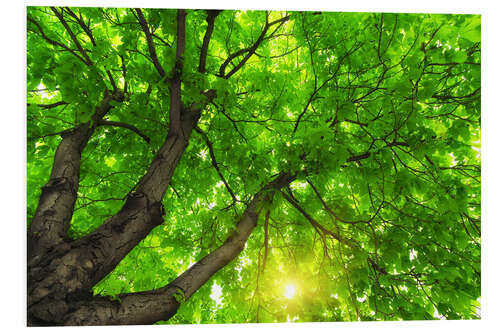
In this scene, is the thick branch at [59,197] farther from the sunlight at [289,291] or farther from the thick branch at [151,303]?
the sunlight at [289,291]

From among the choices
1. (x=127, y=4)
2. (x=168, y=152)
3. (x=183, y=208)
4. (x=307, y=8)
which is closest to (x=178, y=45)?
(x=127, y=4)

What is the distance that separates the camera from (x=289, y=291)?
2578mm

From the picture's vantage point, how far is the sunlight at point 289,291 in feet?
8.13

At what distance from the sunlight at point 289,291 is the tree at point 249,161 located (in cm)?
4

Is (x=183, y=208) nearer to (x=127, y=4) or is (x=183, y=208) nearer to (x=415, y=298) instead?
(x=127, y=4)

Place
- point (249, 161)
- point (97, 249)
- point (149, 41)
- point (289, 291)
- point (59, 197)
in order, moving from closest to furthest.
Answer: point (97, 249), point (59, 197), point (149, 41), point (249, 161), point (289, 291)

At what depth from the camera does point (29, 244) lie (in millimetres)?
1444

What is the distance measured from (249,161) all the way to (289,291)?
138cm

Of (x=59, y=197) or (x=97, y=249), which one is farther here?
(x=59, y=197)

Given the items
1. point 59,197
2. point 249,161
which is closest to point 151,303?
point 59,197

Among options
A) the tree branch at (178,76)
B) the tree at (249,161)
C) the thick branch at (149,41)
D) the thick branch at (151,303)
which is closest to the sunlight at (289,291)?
the tree at (249,161)

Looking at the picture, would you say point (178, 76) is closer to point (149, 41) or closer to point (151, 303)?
point (149, 41)

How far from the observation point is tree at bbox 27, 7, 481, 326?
1632 mm

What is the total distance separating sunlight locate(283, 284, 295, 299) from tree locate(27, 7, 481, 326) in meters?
0.04
